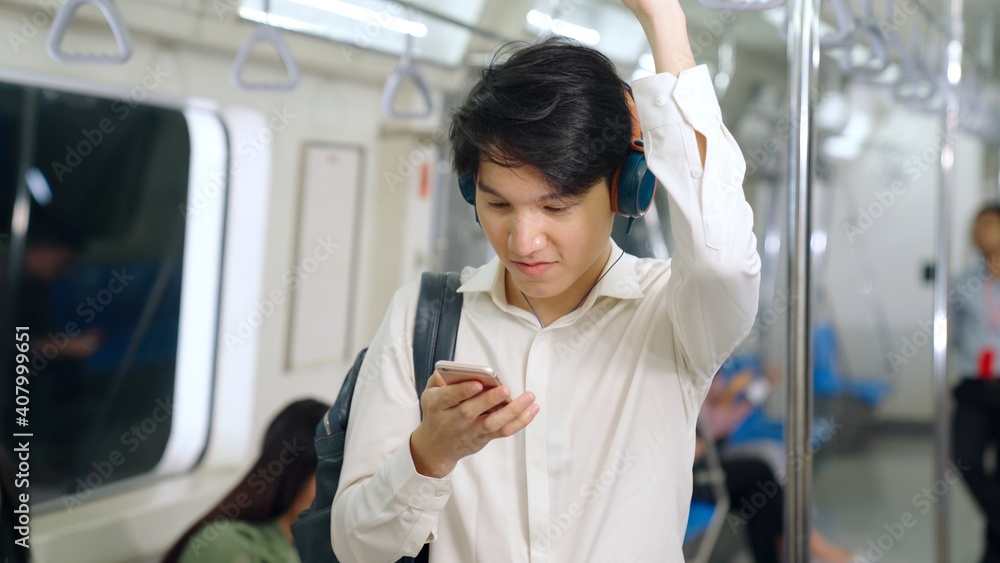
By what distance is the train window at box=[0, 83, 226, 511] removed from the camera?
3143mm

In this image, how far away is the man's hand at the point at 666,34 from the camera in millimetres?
1141

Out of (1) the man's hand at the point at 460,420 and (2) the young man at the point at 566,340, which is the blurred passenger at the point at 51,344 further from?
(1) the man's hand at the point at 460,420

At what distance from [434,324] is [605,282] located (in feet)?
0.93

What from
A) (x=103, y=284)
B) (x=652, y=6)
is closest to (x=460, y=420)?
(x=652, y=6)

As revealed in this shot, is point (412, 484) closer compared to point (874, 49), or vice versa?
point (412, 484)

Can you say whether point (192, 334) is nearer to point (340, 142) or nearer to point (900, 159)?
point (340, 142)

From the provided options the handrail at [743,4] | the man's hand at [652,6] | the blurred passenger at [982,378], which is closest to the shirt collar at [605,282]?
the man's hand at [652,6]

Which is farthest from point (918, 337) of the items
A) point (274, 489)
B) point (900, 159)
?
point (274, 489)

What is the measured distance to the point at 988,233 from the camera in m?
5.14

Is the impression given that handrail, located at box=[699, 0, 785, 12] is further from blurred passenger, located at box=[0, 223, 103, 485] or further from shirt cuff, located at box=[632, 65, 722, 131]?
blurred passenger, located at box=[0, 223, 103, 485]

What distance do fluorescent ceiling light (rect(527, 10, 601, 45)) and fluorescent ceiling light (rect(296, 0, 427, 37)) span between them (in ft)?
2.20

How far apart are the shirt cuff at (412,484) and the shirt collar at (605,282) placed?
305mm

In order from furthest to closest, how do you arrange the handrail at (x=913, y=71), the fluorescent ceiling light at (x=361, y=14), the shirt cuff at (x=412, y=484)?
the handrail at (x=913, y=71) < the fluorescent ceiling light at (x=361, y=14) < the shirt cuff at (x=412, y=484)

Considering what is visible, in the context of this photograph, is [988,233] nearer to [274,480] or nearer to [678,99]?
[274,480]
